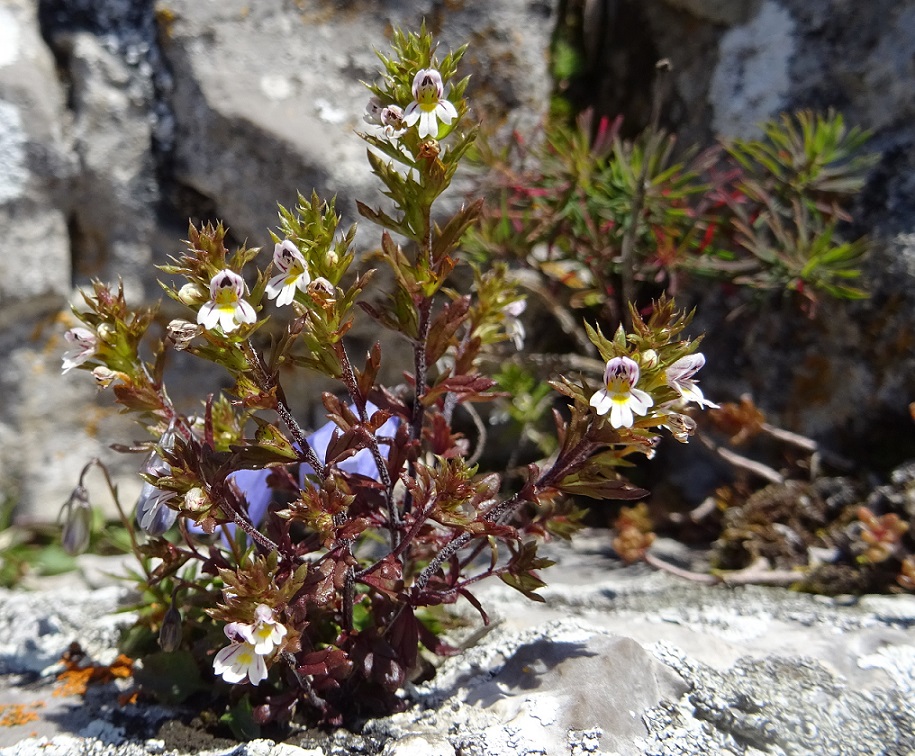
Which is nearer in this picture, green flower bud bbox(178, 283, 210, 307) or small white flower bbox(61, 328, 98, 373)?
green flower bud bbox(178, 283, 210, 307)

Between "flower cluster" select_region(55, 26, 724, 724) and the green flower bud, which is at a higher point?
the green flower bud

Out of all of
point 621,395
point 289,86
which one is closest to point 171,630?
point 621,395

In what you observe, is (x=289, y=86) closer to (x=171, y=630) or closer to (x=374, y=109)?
(x=374, y=109)

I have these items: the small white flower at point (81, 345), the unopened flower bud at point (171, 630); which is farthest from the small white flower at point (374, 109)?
the unopened flower bud at point (171, 630)

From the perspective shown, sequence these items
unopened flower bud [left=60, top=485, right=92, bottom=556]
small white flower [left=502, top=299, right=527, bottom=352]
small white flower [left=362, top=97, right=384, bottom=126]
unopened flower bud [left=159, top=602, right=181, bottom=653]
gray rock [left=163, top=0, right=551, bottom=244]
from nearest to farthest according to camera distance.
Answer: small white flower [left=362, top=97, right=384, bottom=126] < unopened flower bud [left=159, top=602, right=181, bottom=653] < small white flower [left=502, top=299, right=527, bottom=352] < unopened flower bud [left=60, top=485, right=92, bottom=556] < gray rock [left=163, top=0, right=551, bottom=244]

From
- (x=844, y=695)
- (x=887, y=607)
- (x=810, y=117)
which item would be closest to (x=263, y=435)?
(x=844, y=695)

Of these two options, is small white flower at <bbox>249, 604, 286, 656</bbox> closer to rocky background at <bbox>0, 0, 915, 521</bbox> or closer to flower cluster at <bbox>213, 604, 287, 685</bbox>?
A: flower cluster at <bbox>213, 604, 287, 685</bbox>

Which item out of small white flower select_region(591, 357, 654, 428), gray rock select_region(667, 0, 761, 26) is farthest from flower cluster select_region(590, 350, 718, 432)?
gray rock select_region(667, 0, 761, 26)
